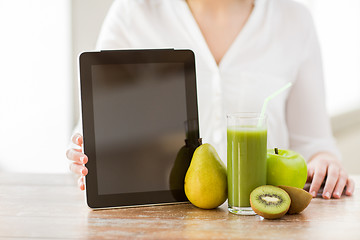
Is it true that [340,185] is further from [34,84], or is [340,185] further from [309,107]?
[34,84]

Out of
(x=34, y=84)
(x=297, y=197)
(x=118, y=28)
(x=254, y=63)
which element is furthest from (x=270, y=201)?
(x=34, y=84)

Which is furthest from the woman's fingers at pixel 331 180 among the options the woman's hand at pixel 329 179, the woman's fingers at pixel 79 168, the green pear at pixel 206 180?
the woman's fingers at pixel 79 168

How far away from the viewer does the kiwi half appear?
2.82 feet

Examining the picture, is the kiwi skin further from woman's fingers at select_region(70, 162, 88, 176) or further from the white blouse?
the white blouse

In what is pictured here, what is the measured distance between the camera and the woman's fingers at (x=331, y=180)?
1061mm

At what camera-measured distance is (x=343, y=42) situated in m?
2.99

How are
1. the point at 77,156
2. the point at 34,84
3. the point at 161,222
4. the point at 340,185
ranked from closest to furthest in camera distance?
1. the point at 161,222
2. the point at 77,156
3. the point at 340,185
4. the point at 34,84

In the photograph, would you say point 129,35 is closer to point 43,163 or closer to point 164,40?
point 164,40

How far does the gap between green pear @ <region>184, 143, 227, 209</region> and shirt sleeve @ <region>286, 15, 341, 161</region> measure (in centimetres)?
69

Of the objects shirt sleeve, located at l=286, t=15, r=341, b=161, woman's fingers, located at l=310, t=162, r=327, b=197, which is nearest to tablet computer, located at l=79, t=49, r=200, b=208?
woman's fingers, located at l=310, t=162, r=327, b=197

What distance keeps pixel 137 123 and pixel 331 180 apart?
0.50 metres

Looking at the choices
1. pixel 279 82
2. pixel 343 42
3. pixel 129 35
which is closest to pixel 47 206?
pixel 129 35

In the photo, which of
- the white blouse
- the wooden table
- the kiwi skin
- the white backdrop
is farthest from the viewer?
the white backdrop

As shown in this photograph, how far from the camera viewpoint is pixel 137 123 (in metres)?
0.96
